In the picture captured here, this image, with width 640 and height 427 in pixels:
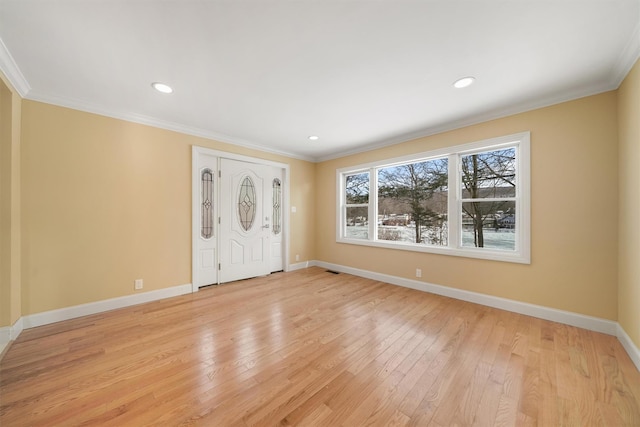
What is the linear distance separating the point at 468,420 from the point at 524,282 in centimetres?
220

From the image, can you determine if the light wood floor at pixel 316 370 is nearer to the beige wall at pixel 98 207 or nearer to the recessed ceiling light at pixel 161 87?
the beige wall at pixel 98 207

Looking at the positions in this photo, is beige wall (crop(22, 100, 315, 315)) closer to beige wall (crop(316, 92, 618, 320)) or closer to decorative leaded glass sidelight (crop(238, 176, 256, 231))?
decorative leaded glass sidelight (crop(238, 176, 256, 231))

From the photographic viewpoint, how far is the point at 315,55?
1966 millimetres

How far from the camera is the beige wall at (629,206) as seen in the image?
1.95 meters

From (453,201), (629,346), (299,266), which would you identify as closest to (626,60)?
(453,201)

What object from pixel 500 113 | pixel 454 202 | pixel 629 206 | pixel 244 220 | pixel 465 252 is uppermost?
pixel 500 113

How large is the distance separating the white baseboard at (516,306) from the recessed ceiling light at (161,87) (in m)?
4.07

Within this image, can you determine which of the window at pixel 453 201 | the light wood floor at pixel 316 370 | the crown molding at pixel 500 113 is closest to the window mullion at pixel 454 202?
the window at pixel 453 201

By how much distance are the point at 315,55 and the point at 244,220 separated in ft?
10.3

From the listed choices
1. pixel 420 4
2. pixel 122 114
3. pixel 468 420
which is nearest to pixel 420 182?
pixel 420 4

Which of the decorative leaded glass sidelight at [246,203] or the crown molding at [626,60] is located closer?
the crown molding at [626,60]

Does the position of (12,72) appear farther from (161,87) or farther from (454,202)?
(454,202)

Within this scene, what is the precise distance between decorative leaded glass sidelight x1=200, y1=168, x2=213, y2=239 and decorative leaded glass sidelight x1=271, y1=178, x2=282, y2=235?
1269 mm

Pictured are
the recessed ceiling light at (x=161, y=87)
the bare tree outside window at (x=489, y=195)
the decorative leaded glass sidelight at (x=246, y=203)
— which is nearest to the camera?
the recessed ceiling light at (x=161, y=87)
